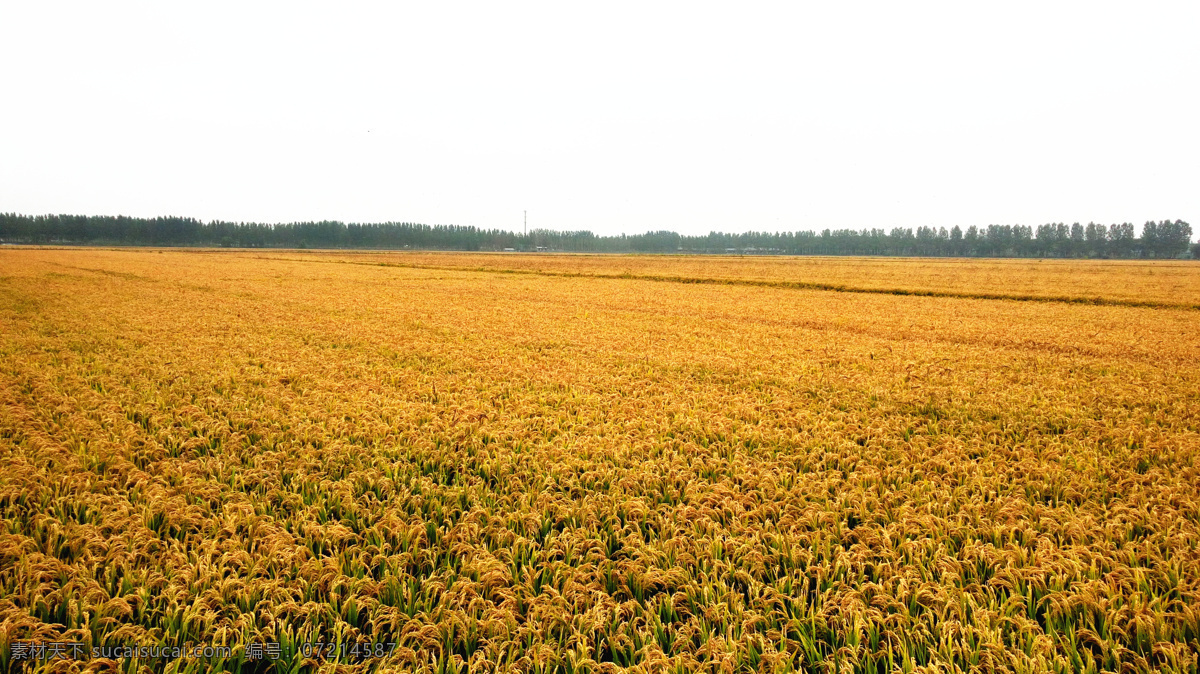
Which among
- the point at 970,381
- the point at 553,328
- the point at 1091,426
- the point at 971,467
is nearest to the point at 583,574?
the point at 971,467

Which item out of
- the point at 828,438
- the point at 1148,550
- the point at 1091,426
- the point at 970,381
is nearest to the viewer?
the point at 1148,550

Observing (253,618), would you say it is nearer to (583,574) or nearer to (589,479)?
(583,574)

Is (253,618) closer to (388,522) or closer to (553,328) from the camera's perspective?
(388,522)

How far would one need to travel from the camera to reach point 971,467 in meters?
5.64

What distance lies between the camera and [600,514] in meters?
4.54

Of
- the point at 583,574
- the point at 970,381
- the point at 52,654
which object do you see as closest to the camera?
the point at 52,654

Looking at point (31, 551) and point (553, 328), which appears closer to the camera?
point (31, 551)

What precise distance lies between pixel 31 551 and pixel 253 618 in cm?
207

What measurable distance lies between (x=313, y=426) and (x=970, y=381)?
1103cm

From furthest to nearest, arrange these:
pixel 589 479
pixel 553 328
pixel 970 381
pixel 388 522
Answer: pixel 553 328, pixel 970 381, pixel 589 479, pixel 388 522

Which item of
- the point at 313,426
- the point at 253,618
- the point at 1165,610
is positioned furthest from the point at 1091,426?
the point at 313,426

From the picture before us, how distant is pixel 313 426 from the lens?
6.67m

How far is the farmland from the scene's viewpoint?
309 cm

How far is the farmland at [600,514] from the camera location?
10.1ft
